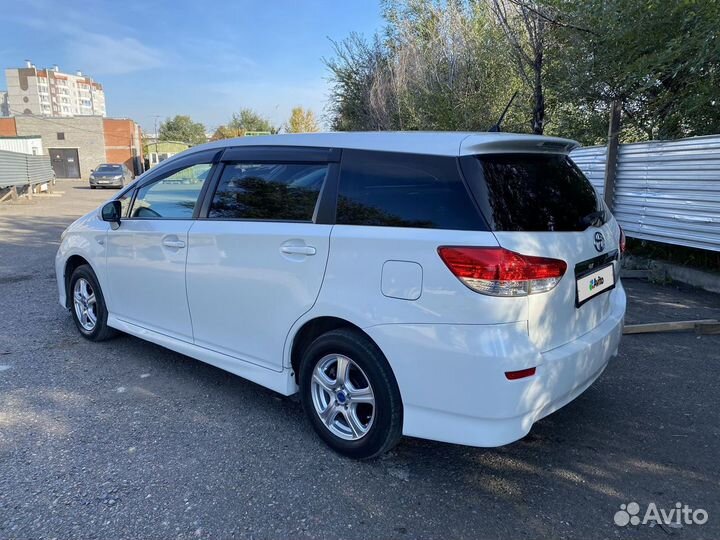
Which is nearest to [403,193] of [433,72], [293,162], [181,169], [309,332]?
[293,162]

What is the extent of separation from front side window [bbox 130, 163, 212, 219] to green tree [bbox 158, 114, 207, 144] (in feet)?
321

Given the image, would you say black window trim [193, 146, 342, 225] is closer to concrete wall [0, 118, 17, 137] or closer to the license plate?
the license plate

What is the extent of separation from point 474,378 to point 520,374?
0.21 metres

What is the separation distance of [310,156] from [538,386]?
72.4 inches

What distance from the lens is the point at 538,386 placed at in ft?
8.13

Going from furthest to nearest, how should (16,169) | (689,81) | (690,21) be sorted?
1. (16,169)
2. (689,81)
3. (690,21)

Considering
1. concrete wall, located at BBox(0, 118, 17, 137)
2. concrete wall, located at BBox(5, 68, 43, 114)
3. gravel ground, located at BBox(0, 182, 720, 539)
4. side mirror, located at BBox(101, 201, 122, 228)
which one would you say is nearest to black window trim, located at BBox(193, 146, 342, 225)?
side mirror, located at BBox(101, 201, 122, 228)

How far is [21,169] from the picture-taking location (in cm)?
2166

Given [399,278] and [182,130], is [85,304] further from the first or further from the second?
[182,130]

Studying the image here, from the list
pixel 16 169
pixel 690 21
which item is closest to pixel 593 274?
pixel 690 21

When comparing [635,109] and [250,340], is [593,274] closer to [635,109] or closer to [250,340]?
[250,340]

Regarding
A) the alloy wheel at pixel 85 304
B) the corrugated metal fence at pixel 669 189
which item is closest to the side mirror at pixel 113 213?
the alloy wheel at pixel 85 304

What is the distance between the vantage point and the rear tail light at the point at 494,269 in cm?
239

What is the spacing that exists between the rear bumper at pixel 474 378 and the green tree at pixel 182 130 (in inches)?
3942
